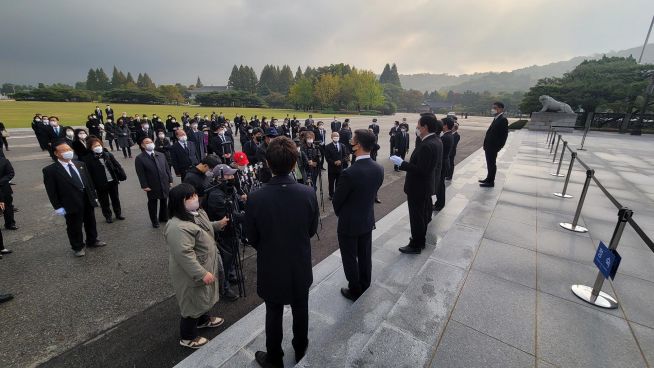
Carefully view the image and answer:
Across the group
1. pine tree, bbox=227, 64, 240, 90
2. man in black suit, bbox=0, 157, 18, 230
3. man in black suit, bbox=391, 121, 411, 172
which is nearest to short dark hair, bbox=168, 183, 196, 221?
man in black suit, bbox=0, 157, 18, 230

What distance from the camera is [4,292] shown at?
3914mm

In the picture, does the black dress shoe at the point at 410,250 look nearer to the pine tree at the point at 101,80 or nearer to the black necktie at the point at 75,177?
the black necktie at the point at 75,177

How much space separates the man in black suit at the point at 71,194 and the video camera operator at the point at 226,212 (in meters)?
2.91

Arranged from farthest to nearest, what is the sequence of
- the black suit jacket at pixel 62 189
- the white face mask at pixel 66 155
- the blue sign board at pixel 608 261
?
the white face mask at pixel 66 155 → the black suit jacket at pixel 62 189 → the blue sign board at pixel 608 261

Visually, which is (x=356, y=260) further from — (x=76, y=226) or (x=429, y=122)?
(x=76, y=226)

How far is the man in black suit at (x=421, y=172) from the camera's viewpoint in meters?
4.21

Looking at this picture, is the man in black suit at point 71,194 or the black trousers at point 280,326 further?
the man in black suit at point 71,194

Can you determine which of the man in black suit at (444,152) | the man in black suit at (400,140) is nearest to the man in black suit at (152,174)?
the man in black suit at (444,152)

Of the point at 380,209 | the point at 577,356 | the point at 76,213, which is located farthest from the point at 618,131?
the point at 76,213

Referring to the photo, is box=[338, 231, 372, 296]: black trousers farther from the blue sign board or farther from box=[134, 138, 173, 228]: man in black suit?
box=[134, 138, 173, 228]: man in black suit

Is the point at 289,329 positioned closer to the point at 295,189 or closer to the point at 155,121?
the point at 295,189

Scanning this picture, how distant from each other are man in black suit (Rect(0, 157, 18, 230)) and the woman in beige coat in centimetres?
477

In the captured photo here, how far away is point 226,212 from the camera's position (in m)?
3.65

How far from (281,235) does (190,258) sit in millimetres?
1036
